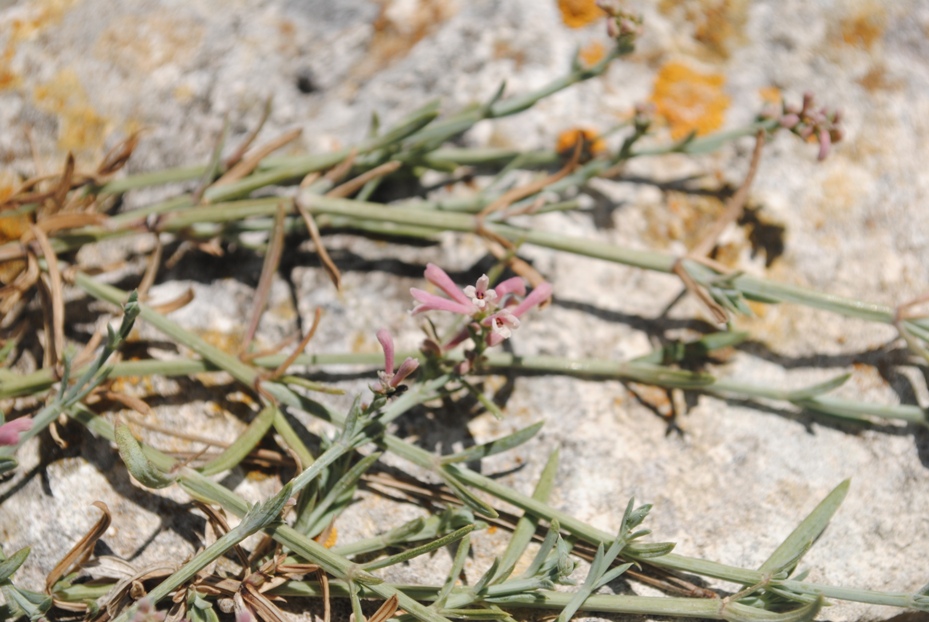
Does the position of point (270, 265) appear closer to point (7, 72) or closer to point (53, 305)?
point (53, 305)

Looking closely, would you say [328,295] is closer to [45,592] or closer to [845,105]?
[45,592]

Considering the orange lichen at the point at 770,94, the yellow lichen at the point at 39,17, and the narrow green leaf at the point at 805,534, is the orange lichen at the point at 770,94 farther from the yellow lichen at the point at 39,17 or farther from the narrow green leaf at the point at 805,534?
the yellow lichen at the point at 39,17

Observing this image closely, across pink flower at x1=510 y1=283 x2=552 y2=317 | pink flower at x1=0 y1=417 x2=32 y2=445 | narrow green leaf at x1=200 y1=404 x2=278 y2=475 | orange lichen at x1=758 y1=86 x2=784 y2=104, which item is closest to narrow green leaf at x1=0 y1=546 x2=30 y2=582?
pink flower at x1=0 y1=417 x2=32 y2=445

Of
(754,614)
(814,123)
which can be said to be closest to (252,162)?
(814,123)

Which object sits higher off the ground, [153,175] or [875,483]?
[153,175]

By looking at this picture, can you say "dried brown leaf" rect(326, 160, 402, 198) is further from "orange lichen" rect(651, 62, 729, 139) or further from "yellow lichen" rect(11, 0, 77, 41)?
"yellow lichen" rect(11, 0, 77, 41)

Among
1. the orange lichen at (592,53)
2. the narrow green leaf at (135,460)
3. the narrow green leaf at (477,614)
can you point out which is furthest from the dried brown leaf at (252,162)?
the narrow green leaf at (477,614)

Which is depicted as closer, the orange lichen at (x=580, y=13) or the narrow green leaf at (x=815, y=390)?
the narrow green leaf at (x=815, y=390)

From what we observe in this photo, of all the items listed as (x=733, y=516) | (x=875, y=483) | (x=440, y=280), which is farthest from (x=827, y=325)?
(x=440, y=280)
